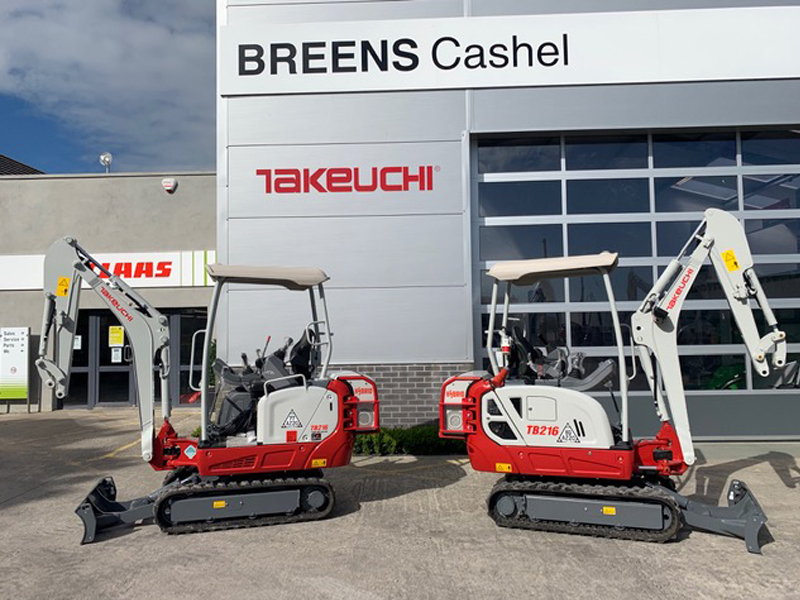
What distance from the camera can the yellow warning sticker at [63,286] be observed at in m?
5.71

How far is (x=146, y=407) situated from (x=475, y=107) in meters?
6.43

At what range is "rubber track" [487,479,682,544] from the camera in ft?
16.4

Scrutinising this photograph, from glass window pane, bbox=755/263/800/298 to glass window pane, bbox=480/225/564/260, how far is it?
317 cm

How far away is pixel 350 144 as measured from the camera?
30.8 feet

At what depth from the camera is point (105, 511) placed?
5.49m

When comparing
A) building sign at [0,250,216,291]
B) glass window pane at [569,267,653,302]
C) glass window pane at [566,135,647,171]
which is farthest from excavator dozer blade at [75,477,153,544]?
building sign at [0,250,216,291]

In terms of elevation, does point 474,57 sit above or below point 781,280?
above

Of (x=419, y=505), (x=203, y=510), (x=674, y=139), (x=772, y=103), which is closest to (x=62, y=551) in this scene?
(x=203, y=510)

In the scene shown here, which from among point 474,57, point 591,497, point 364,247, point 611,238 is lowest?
point 591,497

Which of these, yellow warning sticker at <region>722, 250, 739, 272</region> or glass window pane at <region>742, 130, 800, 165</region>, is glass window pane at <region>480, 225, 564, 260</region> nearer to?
glass window pane at <region>742, 130, 800, 165</region>

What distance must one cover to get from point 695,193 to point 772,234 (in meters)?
1.33

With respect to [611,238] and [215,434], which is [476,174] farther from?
[215,434]

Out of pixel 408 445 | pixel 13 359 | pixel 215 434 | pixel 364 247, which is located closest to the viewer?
pixel 215 434

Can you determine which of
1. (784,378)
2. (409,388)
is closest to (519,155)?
(409,388)
